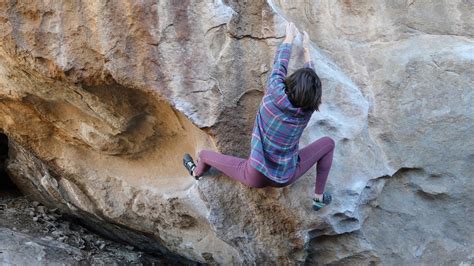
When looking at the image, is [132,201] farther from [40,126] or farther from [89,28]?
[89,28]

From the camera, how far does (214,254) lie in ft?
11.4

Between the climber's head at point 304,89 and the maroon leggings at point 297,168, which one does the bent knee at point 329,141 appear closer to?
the maroon leggings at point 297,168

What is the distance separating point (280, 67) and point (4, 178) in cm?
287

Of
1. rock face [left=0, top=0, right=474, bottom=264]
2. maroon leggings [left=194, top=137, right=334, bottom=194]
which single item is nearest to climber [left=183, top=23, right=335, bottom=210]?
maroon leggings [left=194, top=137, right=334, bottom=194]

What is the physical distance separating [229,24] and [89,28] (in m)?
0.64

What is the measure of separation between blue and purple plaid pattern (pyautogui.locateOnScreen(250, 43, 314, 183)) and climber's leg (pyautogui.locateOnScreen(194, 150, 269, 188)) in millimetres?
56

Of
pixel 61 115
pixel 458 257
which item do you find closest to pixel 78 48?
pixel 61 115

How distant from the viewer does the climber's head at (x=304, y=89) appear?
97.8 inches

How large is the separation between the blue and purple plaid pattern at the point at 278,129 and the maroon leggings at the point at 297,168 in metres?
0.04

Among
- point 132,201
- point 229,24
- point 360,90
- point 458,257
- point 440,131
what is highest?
point 229,24

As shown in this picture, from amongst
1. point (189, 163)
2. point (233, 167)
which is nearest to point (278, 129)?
point (233, 167)

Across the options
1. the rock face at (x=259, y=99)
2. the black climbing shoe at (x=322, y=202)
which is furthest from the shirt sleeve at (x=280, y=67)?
the black climbing shoe at (x=322, y=202)

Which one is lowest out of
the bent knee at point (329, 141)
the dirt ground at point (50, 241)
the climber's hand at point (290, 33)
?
the dirt ground at point (50, 241)

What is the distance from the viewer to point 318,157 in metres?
2.72
